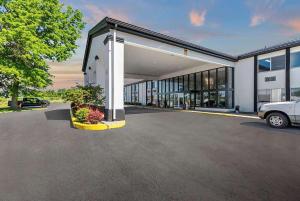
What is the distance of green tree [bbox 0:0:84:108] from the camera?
16905 millimetres

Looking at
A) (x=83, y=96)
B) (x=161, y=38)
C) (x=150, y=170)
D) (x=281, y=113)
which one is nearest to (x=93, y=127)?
(x=83, y=96)

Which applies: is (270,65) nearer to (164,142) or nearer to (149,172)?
(164,142)

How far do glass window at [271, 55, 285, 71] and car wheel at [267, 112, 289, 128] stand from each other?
962cm

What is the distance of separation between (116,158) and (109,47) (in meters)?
7.25

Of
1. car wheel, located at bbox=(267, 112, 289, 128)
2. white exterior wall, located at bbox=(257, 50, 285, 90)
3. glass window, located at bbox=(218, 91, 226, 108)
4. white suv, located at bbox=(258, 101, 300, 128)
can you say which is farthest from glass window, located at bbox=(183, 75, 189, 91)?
car wheel, located at bbox=(267, 112, 289, 128)

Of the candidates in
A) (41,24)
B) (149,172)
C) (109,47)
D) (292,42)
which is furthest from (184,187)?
(41,24)

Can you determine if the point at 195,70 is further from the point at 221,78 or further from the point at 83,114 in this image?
the point at 83,114

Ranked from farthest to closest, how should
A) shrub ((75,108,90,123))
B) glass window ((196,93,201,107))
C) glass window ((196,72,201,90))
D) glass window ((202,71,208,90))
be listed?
glass window ((196,93,201,107))
glass window ((196,72,201,90))
glass window ((202,71,208,90))
shrub ((75,108,90,123))

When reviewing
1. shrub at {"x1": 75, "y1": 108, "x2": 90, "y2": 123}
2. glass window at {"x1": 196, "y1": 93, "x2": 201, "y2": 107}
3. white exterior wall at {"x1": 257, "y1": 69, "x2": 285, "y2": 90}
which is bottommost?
shrub at {"x1": 75, "y1": 108, "x2": 90, "y2": 123}

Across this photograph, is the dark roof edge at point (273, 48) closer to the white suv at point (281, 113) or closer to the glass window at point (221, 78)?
the glass window at point (221, 78)

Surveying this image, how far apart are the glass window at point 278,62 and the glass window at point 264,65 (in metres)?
0.33

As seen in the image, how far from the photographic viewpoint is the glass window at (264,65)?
15938 mm

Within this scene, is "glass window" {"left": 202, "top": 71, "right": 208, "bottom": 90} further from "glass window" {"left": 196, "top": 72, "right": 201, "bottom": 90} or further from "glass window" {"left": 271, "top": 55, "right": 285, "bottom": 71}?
"glass window" {"left": 271, "top": 55, "right": 285, "bottom": 71}

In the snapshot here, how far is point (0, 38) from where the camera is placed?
15383mm
